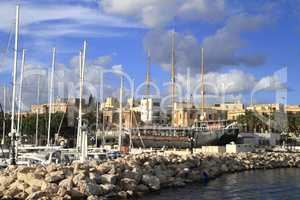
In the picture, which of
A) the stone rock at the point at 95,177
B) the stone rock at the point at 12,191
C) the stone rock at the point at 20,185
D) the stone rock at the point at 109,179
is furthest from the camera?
the stone rock at the point at 109,179

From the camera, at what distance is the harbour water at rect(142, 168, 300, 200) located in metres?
34.4

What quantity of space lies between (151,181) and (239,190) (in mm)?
7502

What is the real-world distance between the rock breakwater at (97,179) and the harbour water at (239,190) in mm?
1571

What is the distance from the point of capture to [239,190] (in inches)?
1523

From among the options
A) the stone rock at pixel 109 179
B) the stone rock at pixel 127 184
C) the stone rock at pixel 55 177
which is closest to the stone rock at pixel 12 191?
the stone rock at pixel 55 177

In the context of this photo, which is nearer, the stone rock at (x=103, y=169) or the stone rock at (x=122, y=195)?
the stone rock at (x=122, y=195)

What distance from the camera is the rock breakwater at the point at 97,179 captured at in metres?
30.5

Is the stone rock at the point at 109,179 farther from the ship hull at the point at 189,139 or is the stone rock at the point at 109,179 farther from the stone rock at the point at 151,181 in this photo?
the ship hull at the point at 189,139

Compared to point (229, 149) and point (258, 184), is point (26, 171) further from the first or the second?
point (229, 149)

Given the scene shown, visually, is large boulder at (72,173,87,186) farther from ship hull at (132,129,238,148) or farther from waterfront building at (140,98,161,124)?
waterfront building at (140,98,161,124)

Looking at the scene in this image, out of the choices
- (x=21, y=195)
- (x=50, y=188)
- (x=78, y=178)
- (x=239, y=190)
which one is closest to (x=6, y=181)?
(x=21, y=195)

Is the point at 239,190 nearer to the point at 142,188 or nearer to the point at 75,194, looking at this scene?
the point at 142,188

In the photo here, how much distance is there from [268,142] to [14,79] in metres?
89.4

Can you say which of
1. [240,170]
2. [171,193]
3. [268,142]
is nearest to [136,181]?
[171,193]
